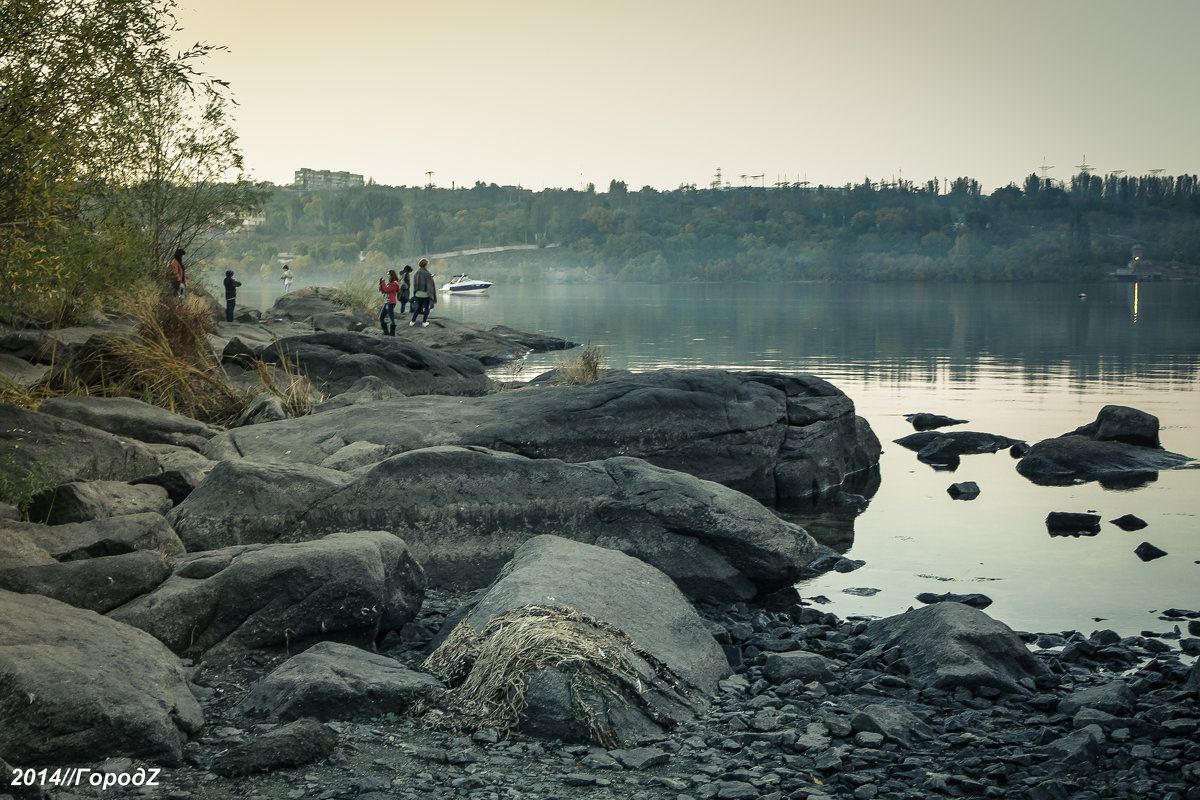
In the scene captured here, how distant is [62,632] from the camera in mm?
7355

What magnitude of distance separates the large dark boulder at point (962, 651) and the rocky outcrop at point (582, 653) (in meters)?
1.64

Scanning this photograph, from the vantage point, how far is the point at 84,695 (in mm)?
6535

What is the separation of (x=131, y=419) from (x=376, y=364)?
9.23 meters

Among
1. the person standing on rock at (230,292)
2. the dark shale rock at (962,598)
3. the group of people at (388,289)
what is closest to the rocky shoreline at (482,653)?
the dark shale rock at (962,598)

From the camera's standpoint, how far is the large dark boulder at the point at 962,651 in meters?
8.52

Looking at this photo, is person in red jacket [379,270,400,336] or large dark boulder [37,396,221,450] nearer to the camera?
large dark boulder [37,396,221,450]

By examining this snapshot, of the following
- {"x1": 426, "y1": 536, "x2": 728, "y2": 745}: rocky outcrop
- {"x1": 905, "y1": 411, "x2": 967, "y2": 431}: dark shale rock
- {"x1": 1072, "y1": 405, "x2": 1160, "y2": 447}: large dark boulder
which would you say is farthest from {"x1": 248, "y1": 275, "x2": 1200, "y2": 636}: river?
{"x1": 426, "y1": 536, "x2": 728, "y2": 745}: rocky outcrop

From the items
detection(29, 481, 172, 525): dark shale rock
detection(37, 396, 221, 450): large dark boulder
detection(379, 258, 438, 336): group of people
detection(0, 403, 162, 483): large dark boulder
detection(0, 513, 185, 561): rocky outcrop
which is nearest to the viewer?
detection(0, 513, 185, 561): rocky outcrop

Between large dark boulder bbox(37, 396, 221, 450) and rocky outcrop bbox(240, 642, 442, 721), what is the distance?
7648mm

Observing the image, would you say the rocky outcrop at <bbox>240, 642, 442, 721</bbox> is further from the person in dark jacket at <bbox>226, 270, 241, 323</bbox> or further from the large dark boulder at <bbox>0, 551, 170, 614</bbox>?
the person in dark jacket at <bbox>226, 270, 241, 323</bbox>

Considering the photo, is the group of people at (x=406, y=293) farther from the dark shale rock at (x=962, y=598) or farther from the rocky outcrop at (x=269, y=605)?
the rocky outcrop at (x=269, y=605)

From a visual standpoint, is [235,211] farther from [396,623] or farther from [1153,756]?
[1153,756]

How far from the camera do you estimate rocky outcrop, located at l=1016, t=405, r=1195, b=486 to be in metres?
19.5

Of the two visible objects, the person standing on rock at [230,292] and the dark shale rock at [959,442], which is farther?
the person standing on rock at [230,292]
